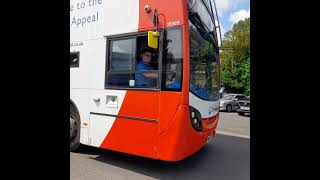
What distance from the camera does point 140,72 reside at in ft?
14.6

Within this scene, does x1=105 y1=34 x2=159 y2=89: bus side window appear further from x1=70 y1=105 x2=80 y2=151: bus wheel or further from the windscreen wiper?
x1=70 y1=105 x2=80 y2=151: bus wheel

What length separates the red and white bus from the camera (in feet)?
13.4

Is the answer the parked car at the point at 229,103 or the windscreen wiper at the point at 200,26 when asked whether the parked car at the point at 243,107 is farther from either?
the windscreen wiper at the point at 200,26

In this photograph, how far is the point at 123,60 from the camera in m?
4.69

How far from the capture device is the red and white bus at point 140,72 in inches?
161

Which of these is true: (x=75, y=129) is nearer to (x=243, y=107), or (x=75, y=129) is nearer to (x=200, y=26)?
(x=200, y=26)

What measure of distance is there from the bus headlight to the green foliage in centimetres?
2590

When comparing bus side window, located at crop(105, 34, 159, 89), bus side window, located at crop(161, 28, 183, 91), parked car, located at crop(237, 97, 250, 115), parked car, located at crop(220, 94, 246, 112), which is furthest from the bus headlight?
parked car, located at crop(220, 94, 246, 112)

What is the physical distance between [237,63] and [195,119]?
3045 cm

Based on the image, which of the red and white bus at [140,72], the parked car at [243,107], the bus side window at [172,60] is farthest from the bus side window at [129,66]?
the parked car at [243,107]

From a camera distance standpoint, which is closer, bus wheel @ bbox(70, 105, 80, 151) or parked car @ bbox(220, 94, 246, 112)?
bus wheel @ bbox(70, 105, 80, 151)

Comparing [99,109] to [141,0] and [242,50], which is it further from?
[242,50]

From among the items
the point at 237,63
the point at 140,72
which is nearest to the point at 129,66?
the point at 140,72
